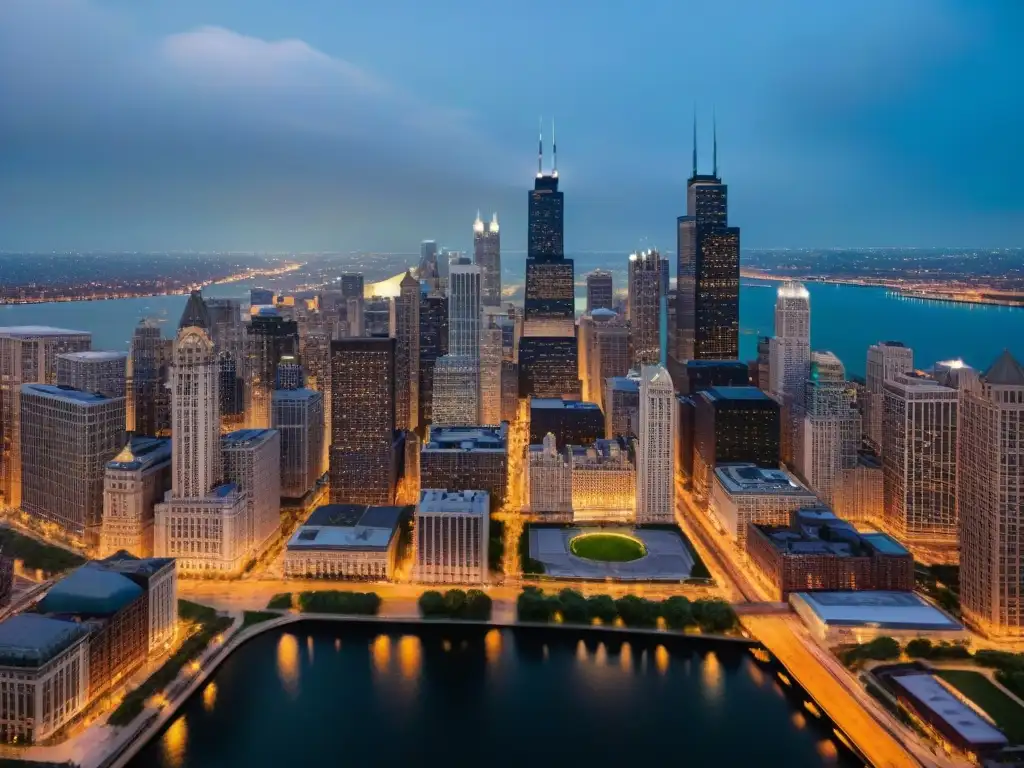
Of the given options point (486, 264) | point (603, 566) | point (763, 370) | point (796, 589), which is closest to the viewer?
point (796, 589)

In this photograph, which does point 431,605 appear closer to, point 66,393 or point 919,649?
point 919,649

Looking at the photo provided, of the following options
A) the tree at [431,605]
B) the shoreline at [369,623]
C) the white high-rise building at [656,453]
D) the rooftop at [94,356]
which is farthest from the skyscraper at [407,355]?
the shoreline at [369,623]

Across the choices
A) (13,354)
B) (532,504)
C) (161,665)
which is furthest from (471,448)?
(13,354)

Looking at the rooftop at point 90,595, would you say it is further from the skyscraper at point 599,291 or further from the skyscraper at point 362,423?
the skyscraper at point 599,291

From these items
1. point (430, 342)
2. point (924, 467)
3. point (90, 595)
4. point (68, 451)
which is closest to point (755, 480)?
point (924, 467)

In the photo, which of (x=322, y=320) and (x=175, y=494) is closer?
(x=175, y=494)

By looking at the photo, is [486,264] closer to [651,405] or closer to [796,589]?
[651,405]
